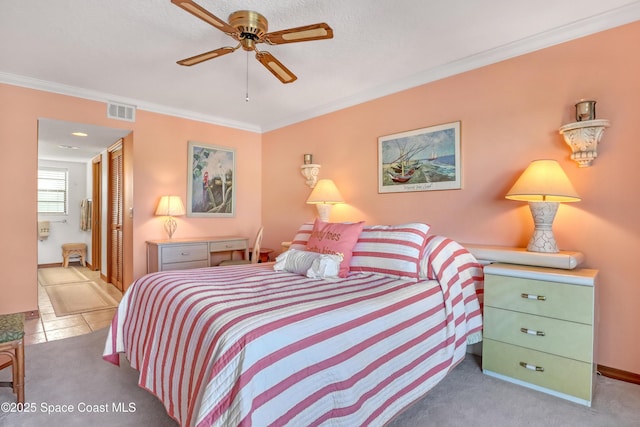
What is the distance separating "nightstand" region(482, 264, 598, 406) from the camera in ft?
6.25

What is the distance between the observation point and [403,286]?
6.63 ft

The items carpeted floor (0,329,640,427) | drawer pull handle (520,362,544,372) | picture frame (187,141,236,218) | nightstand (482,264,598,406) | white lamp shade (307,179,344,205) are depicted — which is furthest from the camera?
picture frame (187,141,236,218)

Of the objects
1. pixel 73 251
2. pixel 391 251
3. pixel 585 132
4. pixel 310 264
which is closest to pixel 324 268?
pixel 310 264

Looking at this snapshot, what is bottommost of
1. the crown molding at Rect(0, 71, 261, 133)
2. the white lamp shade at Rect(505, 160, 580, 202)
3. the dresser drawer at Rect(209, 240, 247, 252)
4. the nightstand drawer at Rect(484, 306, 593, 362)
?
the nightstand drawer at Rect(484, 306, 593, 362)

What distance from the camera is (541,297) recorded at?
6.73 ft

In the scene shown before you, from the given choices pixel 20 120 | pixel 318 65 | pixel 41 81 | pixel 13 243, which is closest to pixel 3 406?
pixel 13 243

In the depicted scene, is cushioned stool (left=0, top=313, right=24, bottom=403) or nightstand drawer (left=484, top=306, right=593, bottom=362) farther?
nightstand drawer (left=484, top=306, right=593, bottom=362)

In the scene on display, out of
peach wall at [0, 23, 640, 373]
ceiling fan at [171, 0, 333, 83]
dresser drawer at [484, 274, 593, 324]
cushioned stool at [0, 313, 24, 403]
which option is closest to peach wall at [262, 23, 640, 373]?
peach wall at [0, 23, 640, 373]

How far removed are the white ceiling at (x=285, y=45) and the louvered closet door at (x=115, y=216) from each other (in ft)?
4.21

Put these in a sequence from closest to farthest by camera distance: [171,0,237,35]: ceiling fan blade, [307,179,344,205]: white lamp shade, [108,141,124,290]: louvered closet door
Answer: [171,0,237,35]: ceiling fan blade, [307,179,344,205]: white lamp shade, [108,141,124,290]: louvered closet door

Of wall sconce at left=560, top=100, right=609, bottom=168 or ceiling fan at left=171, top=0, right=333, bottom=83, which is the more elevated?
ceiling fan at left=171, top=0, right=333, bottom=83

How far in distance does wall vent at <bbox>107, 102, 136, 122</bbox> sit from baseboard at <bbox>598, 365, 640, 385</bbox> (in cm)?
508

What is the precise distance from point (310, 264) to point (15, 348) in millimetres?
1768

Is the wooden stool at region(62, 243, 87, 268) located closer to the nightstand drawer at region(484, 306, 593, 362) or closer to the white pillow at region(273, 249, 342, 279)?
the white pillow at region(273, 249, 342, 279)
